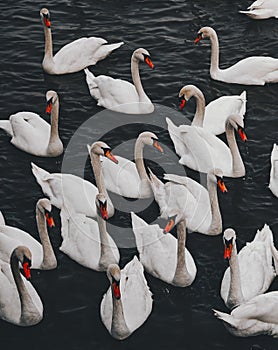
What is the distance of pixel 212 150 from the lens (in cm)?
1841

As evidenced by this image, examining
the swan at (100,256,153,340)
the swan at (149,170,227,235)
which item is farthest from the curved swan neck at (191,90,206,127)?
the swan at (100,256,153,340)

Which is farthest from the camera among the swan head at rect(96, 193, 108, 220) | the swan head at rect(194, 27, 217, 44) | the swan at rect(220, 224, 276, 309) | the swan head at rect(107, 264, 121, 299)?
the swan head at rect(194, 27, 217, 44)

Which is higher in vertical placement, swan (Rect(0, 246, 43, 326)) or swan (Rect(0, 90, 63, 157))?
swan (Rect(0, 90, 63, 157))

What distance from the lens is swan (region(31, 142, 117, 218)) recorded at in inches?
677

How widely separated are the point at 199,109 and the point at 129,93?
192 centimetres

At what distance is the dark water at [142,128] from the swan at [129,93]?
0.45 m

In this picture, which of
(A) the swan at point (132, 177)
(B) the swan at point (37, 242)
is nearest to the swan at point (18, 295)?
(B) the swan at point (37, 242)

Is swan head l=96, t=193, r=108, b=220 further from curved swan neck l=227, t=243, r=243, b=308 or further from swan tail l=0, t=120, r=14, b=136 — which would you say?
swan tail l=0, t=120, r=14, b=136

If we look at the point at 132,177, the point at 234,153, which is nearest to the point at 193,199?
the point at 132,177

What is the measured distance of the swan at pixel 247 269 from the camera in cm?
1492

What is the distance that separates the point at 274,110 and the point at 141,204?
15.4 ft

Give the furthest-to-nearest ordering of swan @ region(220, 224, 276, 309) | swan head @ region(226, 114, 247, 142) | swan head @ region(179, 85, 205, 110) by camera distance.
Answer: swan head @ region(179, 85, 205, 110) → swan head @ region(226, 114, 247, 142) → swan @ region(220, 224, 276, 309)

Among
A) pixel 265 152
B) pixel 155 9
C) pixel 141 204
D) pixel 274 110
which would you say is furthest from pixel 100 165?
pixel 155 9

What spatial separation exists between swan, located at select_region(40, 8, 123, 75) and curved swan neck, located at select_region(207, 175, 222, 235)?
6.56m
